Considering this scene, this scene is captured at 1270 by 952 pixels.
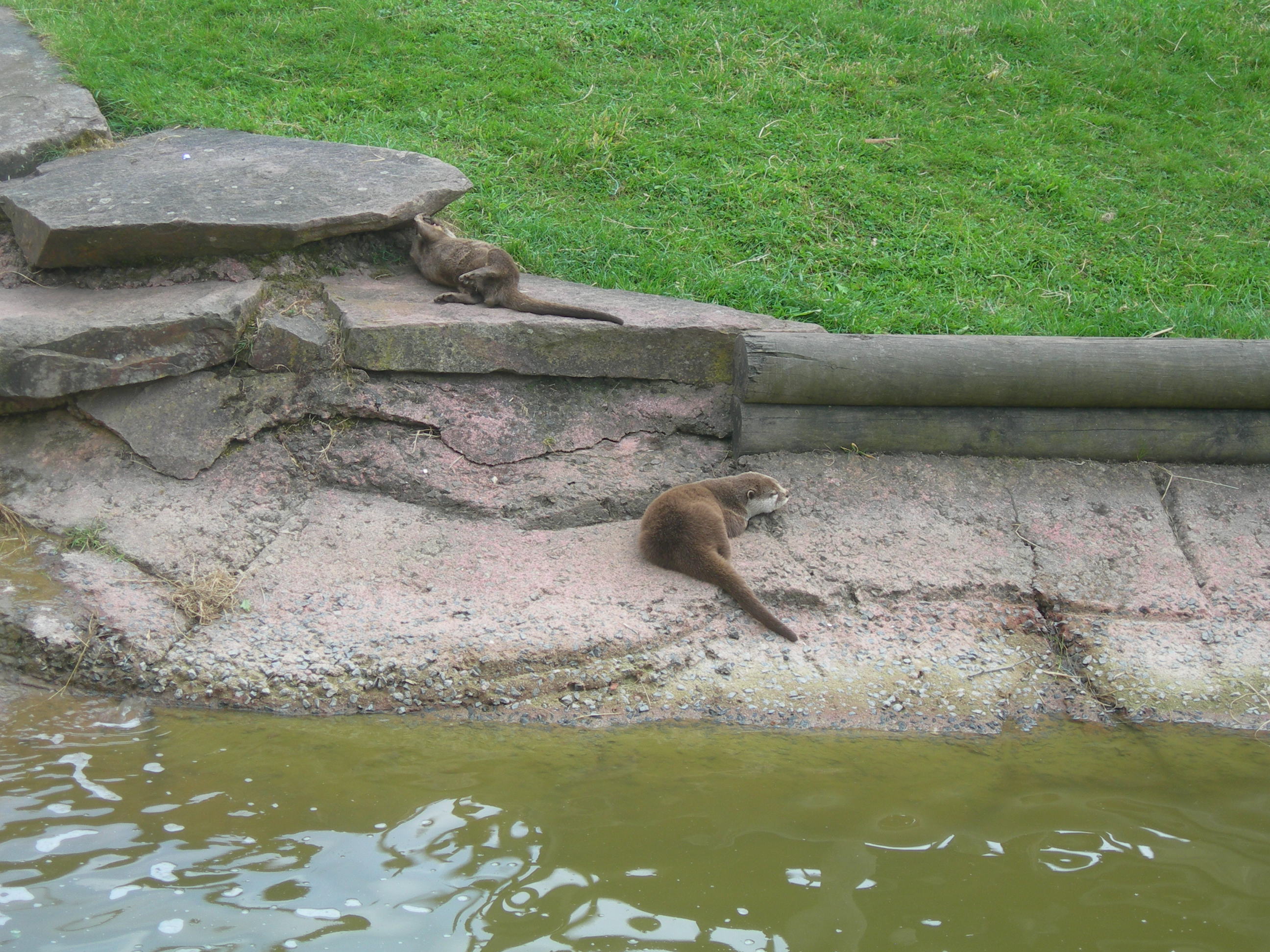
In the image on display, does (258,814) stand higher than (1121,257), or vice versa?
(1121,257)

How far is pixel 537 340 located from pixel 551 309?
0.24 m

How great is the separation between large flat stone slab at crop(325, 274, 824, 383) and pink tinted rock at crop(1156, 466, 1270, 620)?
2.05 metres

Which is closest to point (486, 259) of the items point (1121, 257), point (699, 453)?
point (699, 453)

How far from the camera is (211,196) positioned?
223 inches

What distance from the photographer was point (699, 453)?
5.47 metres

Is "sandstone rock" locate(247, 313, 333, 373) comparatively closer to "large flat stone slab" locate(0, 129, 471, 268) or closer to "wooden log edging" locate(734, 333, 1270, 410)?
"large flat stone slab" locate(0, 129, 471, 268)

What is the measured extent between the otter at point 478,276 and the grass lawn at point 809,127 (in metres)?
0.69

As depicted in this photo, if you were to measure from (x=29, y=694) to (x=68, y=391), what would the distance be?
1609mm

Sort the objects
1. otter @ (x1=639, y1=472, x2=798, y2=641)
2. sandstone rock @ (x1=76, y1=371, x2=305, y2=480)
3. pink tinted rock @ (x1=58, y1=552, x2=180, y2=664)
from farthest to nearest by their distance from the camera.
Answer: sandstone rock @ (x1=76, y1=371, x2=305, y2=480)
otter @ (x1=639, y1=472, x2=798, y2=641)
pink tinted rock @ (x1=58, y1=552, x2=180, y2=664)

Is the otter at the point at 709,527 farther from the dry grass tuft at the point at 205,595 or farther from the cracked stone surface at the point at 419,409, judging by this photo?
the dry grass tuft at the point at 205,595

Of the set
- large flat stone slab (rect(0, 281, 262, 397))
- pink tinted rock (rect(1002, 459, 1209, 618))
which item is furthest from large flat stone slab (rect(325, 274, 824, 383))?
pink tinted rock (rect(1002, 459, 1209, 618))

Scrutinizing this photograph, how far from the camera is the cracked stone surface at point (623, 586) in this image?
406cm

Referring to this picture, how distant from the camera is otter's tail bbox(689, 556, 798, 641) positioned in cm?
438

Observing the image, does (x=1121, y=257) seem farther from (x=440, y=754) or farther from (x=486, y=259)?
(x=440, y=754)
